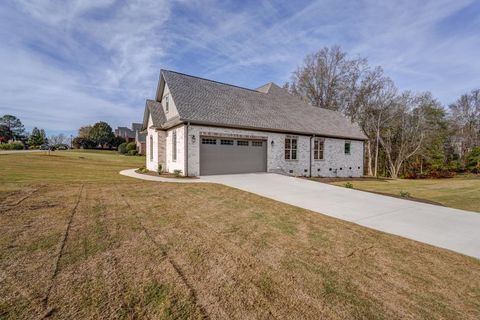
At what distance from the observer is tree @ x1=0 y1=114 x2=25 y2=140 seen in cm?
5746

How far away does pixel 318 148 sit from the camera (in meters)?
18.0

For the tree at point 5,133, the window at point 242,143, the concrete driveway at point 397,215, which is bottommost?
the concrete driveway at point 397,215

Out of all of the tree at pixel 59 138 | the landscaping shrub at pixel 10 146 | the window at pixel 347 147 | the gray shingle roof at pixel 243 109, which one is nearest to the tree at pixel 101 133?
the landscaping shrub at pixel 10 146

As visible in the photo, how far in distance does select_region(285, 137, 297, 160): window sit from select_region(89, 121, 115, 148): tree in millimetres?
47937

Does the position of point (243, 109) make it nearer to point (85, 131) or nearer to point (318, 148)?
point (318, 148)

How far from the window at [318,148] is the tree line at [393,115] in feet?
46.2

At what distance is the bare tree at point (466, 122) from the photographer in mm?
31578

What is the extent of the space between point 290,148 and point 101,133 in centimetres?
4834

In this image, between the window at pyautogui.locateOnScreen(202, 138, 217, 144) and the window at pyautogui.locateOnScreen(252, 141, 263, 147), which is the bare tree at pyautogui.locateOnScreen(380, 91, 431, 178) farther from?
the window at pyautogui.locateOnScreen(202, 138, 217, 144)

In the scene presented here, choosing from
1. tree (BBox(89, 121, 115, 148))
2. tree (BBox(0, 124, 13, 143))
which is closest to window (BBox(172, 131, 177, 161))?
tree (BBox(89, 121, 115, 148))

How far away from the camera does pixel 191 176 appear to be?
1228cm

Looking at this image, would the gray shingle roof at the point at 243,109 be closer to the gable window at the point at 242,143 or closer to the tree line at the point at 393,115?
the gable window at the point at 242,143

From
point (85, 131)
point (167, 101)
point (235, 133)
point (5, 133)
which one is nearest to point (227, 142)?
point (235, 133)

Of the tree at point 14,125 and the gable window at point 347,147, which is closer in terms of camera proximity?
the gable window at point 347,147
